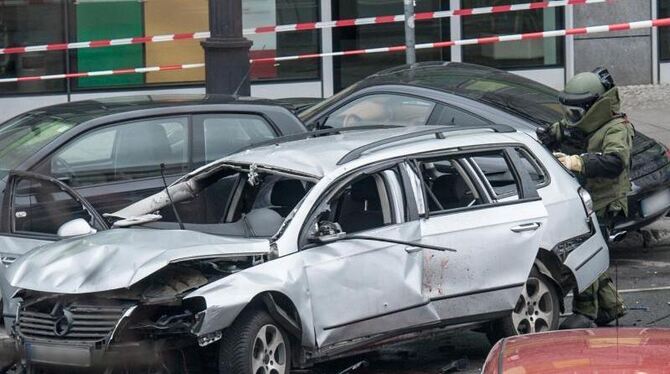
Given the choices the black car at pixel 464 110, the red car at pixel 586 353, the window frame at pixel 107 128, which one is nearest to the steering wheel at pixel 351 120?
the black car at pixel 464 110

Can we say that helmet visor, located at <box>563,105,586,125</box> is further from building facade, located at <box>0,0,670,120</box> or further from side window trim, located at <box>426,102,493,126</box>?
building facade, located at <box>0,0,670,120</box>

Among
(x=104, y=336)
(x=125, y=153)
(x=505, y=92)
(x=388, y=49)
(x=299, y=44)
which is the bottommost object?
(x=104, y=336)

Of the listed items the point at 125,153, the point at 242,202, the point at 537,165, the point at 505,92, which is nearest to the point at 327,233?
the point at 242,202

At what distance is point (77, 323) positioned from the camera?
6.43 metres

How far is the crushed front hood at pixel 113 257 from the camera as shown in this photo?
6.42 meters

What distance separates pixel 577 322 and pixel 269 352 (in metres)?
2.46

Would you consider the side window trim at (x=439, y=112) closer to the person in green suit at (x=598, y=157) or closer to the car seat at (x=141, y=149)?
the person in green suit at (x=598, y=157)

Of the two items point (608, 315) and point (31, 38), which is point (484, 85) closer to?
point (608, 315)

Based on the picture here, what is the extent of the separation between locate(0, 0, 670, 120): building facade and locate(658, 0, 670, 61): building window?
0.05ft

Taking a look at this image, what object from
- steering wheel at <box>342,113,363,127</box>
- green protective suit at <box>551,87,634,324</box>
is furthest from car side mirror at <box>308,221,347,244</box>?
steering wheel at <box>342,113,363,127</box>

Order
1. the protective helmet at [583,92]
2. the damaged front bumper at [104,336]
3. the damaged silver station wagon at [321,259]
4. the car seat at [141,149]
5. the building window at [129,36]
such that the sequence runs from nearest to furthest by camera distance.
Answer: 1. the damaged front bumper at [104,336]
2. the damaged silver station wagon at [321,259]
3. the protective helmet at [583,92]
4. the car seat at [141,149]
5. the building window at [129,36]

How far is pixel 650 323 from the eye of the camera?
867 cm

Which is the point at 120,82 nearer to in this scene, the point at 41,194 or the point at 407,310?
the point at 41,194

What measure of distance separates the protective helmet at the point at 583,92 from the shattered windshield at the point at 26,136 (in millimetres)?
3309
